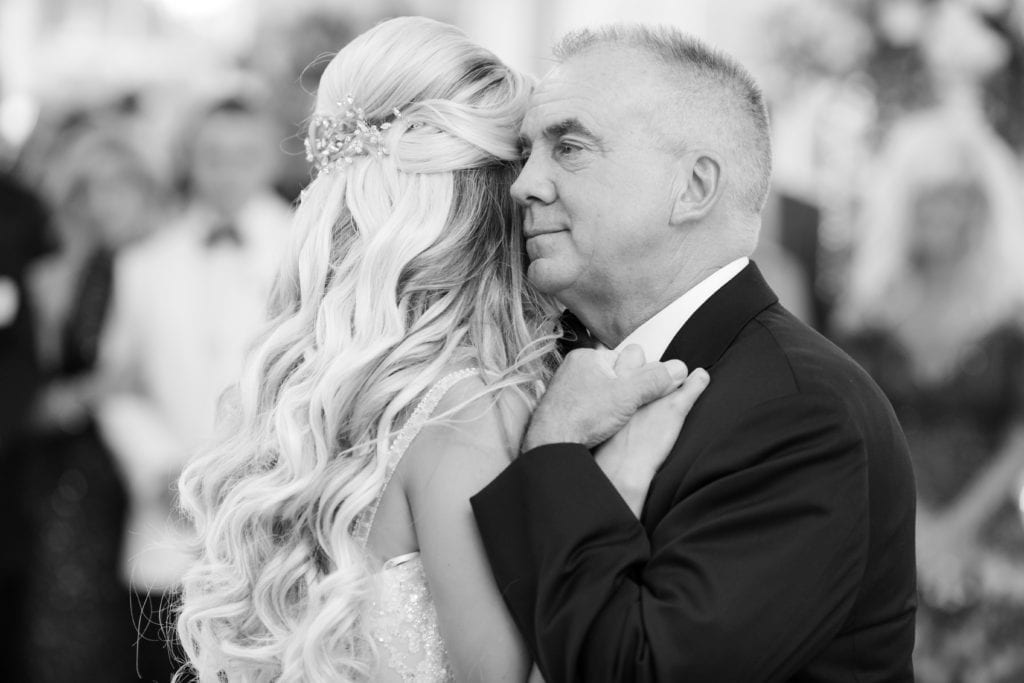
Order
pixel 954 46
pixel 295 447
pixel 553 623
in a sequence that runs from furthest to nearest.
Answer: pixel 954 46 < pixel 295 447 < pixel 553 623

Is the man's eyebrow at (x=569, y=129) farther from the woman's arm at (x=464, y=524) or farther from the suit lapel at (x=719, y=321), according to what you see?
the woman's arm at (x=464, y=524)

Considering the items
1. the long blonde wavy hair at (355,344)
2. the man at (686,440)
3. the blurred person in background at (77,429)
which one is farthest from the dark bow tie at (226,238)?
the man at (686,440)

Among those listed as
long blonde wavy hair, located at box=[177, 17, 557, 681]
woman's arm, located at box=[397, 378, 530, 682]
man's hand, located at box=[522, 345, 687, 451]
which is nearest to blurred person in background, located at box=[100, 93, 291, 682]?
long blonde wavy hair, located at box=[177, 17, 557, 681]

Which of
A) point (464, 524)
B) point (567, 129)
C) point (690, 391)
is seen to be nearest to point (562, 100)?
point (567, 129)

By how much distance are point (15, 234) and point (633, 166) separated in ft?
13.5

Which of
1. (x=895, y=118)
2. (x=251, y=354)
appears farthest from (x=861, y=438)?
(x=895, y=118)

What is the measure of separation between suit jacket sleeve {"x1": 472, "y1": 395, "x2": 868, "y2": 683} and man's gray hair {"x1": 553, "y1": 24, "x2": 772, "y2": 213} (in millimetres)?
522

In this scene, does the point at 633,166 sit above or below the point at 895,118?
above

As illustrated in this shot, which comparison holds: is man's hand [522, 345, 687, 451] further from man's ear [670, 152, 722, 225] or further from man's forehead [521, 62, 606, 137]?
man's forehead [521, 62, 606, 137]

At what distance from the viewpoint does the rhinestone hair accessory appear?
262 cm

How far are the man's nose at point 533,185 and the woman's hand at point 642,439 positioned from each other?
36 centimetres

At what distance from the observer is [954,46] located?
557 cm

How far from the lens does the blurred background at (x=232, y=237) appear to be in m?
5.50

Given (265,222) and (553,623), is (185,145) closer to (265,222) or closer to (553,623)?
(265,222)
